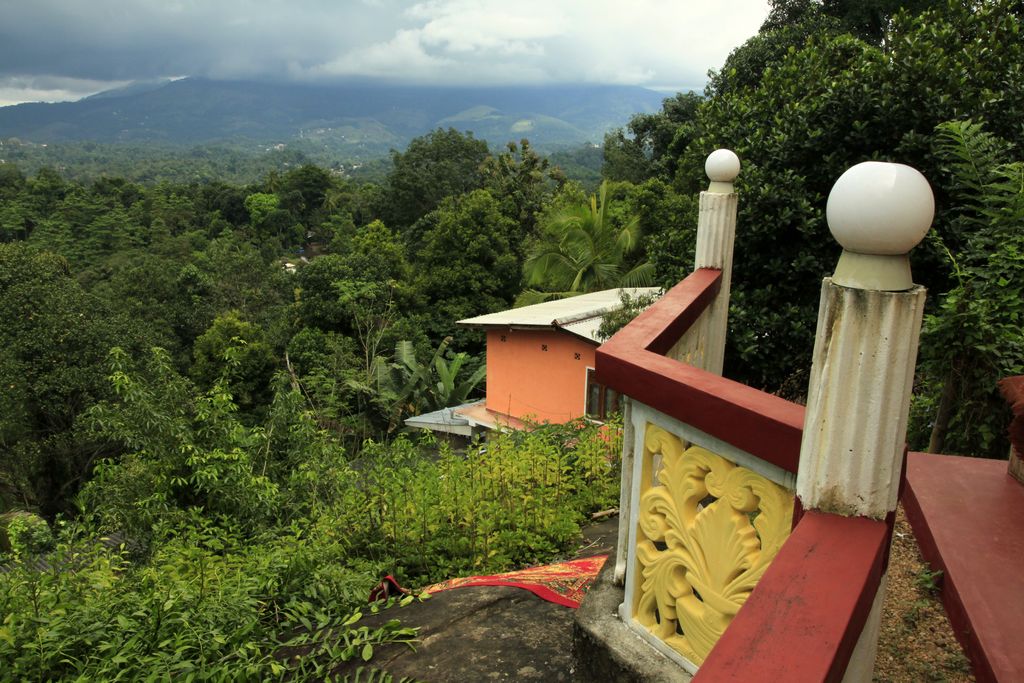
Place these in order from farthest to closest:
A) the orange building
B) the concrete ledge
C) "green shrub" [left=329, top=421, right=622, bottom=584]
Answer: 1. the orange building
2. "green shrub" [left=329, top=421, right=622, bottom=584]
3. the concrete ledge

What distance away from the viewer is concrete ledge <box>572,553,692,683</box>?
2.03 meters

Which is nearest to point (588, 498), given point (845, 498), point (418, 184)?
point (845, 498)

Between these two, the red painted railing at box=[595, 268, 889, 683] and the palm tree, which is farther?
the palm tree

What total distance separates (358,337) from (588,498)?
18.3 metres

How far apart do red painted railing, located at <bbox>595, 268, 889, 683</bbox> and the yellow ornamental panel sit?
4.8 inches

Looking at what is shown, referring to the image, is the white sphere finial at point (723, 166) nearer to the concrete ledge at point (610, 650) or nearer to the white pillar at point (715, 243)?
the white pillar at point (715, 243)

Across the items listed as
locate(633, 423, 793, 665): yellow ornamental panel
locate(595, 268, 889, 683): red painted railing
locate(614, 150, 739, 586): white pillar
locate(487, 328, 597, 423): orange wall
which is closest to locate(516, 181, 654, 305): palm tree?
locate(487, 328, 597, 423): orange wall

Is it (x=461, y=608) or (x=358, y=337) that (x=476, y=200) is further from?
(x=461, y=608)

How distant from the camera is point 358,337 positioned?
2252 cm

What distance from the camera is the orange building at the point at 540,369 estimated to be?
13711 mm

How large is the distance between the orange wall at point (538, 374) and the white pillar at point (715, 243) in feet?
34.2

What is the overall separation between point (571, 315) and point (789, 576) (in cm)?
1225

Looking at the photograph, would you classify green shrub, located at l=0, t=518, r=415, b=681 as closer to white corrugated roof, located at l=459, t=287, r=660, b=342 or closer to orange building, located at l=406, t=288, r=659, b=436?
white corrugated roof, located at l=459, t=287, r=660, b=342

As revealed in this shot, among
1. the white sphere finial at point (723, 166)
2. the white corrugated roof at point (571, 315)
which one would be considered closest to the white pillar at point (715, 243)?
the white sphere finial at point (723, 166)
